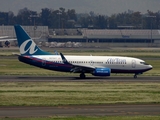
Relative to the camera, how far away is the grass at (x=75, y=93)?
1933 inches

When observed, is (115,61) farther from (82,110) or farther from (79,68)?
(82,110)

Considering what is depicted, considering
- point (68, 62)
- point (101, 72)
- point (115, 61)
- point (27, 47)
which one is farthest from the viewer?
point (115, 61)

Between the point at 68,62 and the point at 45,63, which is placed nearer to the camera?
the point at 68,62

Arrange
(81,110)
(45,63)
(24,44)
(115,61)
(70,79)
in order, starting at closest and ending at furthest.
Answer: (81,110)
(70,79)
(45,63)
(24,44)
(115,61)

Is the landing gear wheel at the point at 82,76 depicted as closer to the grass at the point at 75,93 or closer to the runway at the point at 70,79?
the runway at the point at 70,79

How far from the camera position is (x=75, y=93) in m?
55.1

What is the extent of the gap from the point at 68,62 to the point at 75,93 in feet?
64.1

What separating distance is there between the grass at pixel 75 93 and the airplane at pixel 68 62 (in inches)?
335

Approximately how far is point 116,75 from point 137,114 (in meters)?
37.9

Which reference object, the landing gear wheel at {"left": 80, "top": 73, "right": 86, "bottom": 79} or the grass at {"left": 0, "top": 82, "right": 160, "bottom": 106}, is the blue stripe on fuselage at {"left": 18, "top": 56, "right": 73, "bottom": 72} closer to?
the landing gear wheel at {"left": 80, "top": 73, "right": 86, "bottom": 79}

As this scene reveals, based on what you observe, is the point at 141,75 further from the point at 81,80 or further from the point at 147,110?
the point at 147,110

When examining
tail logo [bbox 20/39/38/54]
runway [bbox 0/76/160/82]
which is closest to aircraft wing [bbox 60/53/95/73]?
runway [bbox 0/76/160/82]

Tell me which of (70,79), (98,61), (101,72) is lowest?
(70,79)

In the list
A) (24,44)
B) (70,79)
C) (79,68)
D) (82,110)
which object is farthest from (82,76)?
(82,110)
